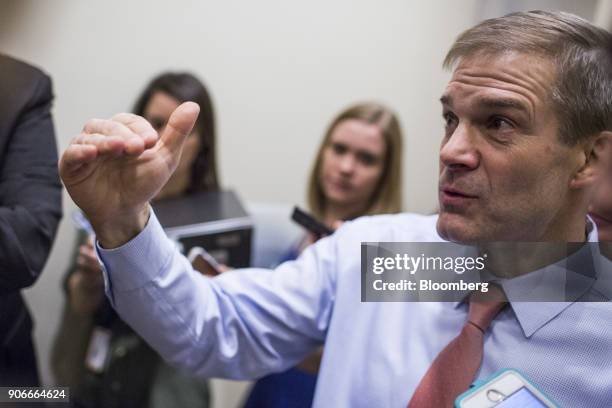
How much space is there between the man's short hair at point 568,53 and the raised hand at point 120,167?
302mm

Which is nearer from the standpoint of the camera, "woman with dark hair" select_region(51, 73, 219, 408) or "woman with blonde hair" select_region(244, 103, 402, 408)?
"woman with dark hair" select_region(51, 73, 219, 408)

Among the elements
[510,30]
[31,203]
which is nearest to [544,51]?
[510,30]

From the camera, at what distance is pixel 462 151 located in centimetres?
59

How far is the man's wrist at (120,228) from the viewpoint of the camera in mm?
590

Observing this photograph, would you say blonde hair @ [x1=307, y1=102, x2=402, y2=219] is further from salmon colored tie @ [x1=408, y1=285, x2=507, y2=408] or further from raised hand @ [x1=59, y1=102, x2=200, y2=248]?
raised hand @ [x1=59, y1=102, x2=200, y2=248]

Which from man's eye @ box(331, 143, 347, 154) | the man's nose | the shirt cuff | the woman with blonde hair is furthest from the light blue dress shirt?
man's eye @ box(331, 143, 347, 154)

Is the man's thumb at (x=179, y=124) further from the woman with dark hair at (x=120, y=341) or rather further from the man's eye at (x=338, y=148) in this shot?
the man's eye at (x=338, y=148)

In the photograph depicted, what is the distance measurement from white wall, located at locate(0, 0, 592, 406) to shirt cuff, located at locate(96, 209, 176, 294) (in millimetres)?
184

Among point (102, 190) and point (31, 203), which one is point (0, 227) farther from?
point (102, 190)

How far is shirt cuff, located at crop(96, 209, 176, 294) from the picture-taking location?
600 millimetres

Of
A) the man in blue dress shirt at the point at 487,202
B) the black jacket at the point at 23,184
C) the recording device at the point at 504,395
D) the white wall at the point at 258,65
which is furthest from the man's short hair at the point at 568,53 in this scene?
the black jacket at the point at 23,184

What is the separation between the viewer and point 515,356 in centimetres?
61

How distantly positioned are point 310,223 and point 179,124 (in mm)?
328

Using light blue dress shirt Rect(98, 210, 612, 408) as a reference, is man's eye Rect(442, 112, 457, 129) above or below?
above
